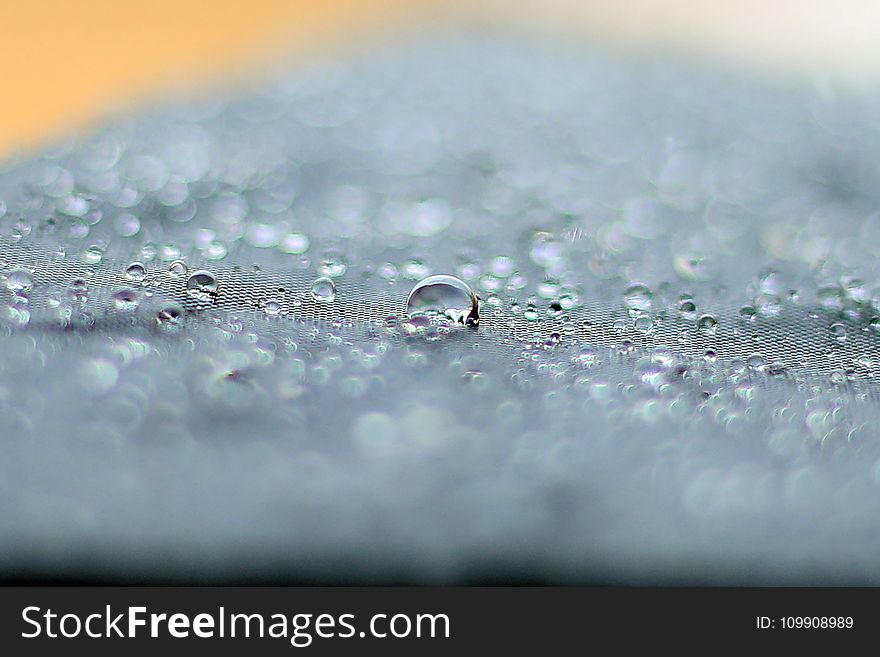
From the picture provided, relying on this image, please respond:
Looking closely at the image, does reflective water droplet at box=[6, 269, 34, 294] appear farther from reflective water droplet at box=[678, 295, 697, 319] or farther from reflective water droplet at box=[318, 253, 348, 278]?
reflective water droplet at box=[678, 295, 697, 319]

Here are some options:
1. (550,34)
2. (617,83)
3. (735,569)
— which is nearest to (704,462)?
(735,569)

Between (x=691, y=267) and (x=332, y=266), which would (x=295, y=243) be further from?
(x=691, y=267)

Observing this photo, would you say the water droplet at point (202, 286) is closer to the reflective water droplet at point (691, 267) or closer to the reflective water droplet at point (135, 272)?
the reflective water droplet at point (135, 272)

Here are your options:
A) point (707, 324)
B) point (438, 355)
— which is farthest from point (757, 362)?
point (438, 355)

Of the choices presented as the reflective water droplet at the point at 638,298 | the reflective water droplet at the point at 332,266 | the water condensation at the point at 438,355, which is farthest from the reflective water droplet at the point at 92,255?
the reflective water droplet at the point at 638,298

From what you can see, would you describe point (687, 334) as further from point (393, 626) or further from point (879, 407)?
point (393, 626)

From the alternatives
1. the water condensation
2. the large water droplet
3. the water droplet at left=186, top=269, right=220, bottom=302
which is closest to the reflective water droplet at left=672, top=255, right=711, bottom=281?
the water condensation
